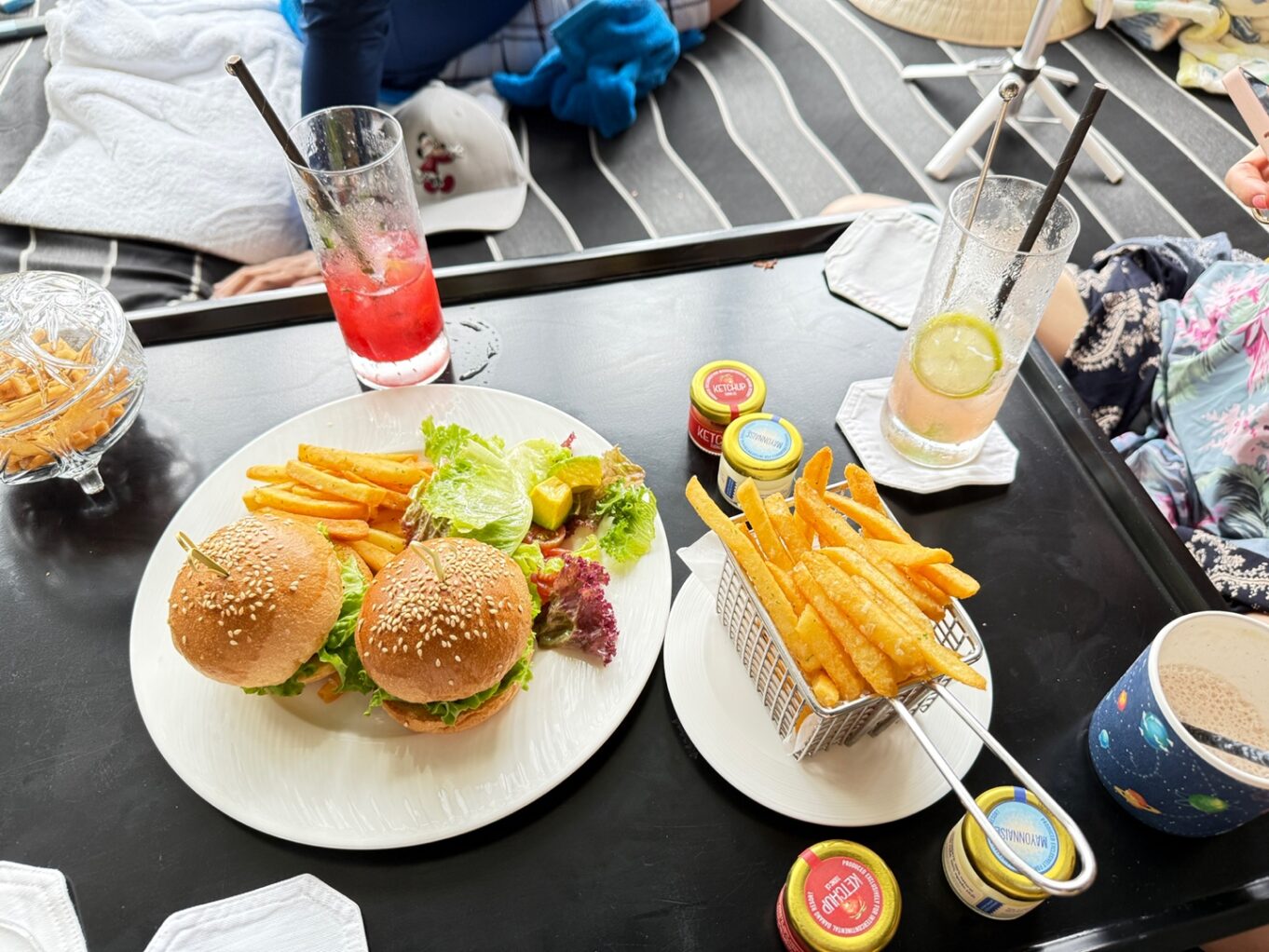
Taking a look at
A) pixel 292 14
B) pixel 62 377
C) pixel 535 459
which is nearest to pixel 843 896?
pixel 535 459

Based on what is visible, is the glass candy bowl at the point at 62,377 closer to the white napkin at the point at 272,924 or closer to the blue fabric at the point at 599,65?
the white napkin at the point at 272,924

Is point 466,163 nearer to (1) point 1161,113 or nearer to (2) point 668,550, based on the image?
(2) point 668,550

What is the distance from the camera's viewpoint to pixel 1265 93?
1.29m

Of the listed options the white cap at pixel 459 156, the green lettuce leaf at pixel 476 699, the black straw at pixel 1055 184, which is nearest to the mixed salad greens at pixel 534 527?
the green lettuce leaf at pixel 476 699

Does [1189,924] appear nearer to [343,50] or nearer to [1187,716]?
[1187,716]

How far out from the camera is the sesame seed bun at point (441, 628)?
1.06 meters

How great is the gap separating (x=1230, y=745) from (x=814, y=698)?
1.64 feet

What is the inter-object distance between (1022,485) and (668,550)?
24.4 inches

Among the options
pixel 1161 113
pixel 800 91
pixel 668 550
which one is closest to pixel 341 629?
pixel 668 550

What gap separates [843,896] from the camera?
94 cm

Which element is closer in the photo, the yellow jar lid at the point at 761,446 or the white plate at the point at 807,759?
the white plate at the point at 807,759

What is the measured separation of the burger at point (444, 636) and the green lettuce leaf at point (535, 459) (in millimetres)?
232

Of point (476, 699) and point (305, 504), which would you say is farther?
point (305, 504)

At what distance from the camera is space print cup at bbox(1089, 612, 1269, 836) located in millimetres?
969
